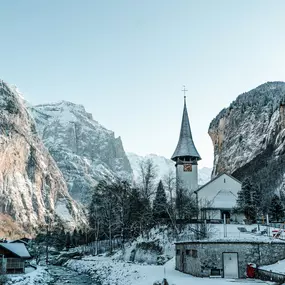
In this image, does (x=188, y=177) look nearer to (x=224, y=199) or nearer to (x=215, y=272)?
(x=224, y=199)

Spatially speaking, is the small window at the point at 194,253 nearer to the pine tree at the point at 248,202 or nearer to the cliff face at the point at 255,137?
the pine tree at the point at 248,202

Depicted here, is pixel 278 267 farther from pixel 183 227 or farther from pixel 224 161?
pixel 224 161

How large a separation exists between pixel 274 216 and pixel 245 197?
19.0 ft

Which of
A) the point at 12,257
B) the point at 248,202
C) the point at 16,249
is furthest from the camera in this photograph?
the point at 248,202

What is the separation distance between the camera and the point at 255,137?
136 meters

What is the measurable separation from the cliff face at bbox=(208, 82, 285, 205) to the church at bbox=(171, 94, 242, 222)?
2974 cm

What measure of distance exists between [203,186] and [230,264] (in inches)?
1416

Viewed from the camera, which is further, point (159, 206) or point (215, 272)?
point (159, 206)

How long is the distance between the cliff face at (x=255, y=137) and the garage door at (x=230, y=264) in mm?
66605

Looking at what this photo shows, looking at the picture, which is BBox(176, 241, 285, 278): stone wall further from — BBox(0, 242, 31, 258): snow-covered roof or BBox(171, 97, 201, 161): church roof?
BBox(171, 97, 201, 161): church roof

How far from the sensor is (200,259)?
29141 millimetres

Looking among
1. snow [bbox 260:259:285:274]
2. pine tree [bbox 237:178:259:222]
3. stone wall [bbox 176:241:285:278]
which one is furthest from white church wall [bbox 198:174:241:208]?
snow [bbox 260:259:285:274]

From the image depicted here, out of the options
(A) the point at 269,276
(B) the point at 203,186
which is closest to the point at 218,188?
(B) the point at 203,186

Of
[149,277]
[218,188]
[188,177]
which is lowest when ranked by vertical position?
[149,277]
